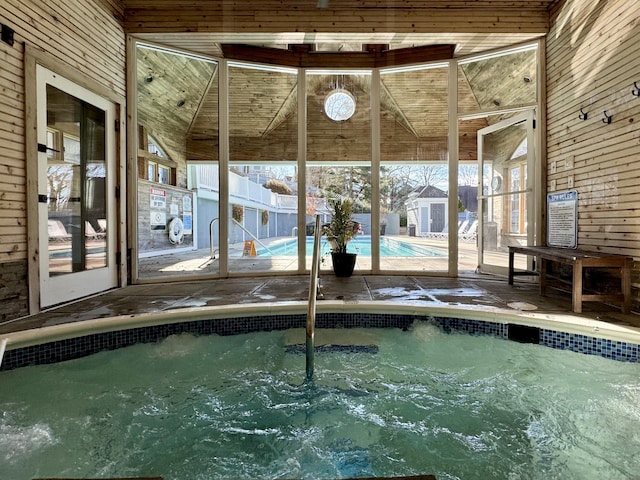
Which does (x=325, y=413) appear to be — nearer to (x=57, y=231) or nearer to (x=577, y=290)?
(x=577, y=290)

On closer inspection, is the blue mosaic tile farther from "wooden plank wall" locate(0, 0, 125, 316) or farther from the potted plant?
the potted plant

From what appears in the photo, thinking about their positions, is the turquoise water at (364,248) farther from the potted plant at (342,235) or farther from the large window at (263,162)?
the potted plant at (342,235)

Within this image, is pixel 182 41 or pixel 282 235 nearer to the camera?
pixel 182 41

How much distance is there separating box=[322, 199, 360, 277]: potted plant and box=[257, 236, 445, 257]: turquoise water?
14 centimetres

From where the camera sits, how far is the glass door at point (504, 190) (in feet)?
15.0

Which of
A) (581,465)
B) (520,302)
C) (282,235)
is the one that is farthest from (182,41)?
(581,465)

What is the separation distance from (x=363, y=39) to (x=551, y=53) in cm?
225

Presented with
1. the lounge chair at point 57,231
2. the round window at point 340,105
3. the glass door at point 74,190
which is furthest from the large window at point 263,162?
the lounge chair at point 57,231

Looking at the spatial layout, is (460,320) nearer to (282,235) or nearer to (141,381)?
(141,381)

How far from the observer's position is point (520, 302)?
328 centimetres

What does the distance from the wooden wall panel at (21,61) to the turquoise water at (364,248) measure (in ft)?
10.4

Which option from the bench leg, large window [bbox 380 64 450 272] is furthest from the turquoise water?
the bench leg

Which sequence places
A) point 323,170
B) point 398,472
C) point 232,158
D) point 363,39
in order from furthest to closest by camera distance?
point 323,170
point 232,158
point 363,39
point 398,472

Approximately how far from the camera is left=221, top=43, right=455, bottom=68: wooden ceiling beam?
4977mm
